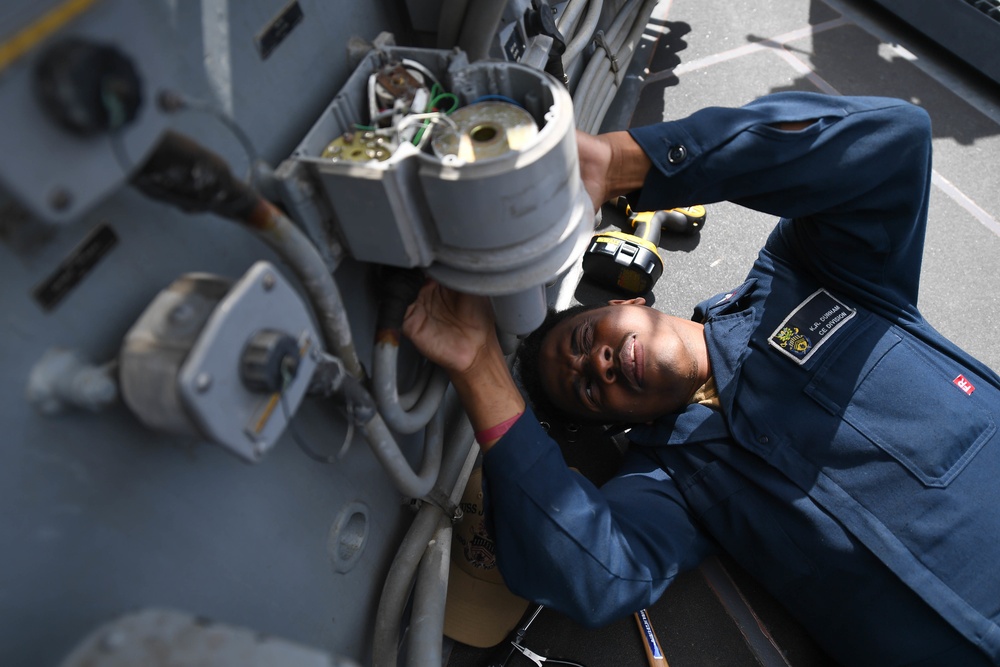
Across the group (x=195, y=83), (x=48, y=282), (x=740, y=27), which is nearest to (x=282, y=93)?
(x=195, y=83)

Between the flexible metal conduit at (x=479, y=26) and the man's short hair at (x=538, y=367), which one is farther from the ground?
the flexible metal conduit at (x=479, y=26)

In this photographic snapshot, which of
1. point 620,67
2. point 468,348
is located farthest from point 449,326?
point 620,67

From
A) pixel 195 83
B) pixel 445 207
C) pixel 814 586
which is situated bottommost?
pixel 814 586

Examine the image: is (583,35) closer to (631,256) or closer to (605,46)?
(605,46)

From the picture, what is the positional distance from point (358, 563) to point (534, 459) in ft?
0.96

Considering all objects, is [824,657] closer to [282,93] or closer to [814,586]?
[814,586]

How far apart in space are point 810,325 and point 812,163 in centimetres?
30

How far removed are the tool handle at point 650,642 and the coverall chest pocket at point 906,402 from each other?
514 mm

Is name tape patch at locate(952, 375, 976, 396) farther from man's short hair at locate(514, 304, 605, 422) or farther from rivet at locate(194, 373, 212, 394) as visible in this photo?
rivet at locate(194, 373, 212, 394)

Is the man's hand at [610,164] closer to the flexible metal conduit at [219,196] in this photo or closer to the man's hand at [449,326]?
the man's hand at [449,326]

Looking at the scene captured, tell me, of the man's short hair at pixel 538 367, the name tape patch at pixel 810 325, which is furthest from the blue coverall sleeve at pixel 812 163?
the man's short hair at pixel 538 367

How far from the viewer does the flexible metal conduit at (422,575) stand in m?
0.87

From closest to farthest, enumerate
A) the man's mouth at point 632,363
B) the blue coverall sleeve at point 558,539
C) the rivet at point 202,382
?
the rivet at point 202,382 → the blue coverall sleeve at point 558,539 → the man's mouth at point 632,363

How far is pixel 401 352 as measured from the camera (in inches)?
36.3
